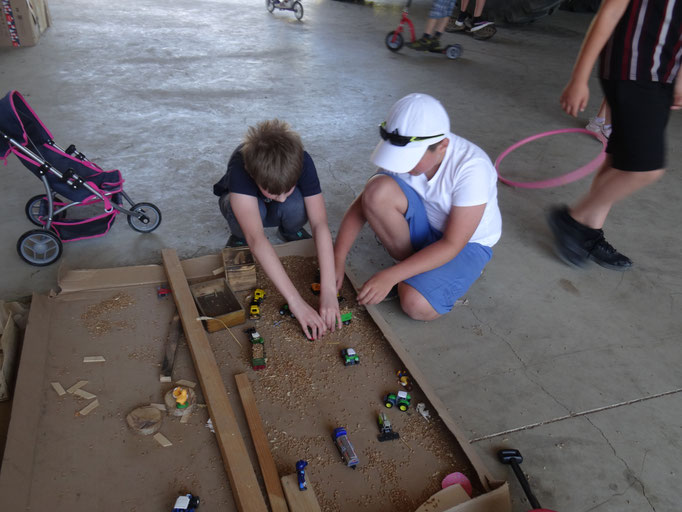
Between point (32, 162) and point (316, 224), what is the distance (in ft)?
4.65

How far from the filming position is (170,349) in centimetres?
197

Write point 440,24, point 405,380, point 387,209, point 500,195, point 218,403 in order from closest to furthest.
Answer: point 218,403 < point 405,380 < point 387,209 < point 500,195 < point 440,24

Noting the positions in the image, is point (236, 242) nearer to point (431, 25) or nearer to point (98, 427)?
point (98, 427)

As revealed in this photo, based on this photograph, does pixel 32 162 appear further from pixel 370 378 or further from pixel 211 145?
pixel 370 378

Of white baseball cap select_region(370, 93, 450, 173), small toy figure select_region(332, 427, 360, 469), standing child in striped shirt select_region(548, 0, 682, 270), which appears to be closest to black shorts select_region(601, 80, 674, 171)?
standing child in striped shirt select_region(548, 0, 682, 270)

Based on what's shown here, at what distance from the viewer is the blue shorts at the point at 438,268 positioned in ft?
7.11

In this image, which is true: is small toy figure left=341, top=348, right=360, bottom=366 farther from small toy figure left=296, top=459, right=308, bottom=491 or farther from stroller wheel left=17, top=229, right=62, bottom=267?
stroller wheel left=17, top=229, right=62, bottom=267

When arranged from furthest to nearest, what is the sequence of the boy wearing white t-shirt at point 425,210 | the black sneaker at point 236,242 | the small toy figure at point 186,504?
the black sneaker at point 236,242 < the boy wearing white t-shirt at point 425,210 < the small toy figure at point 186,504

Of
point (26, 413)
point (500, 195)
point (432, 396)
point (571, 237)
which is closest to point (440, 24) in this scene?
point (500, 195)

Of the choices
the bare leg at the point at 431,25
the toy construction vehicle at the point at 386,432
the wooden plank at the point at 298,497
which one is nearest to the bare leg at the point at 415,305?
the toy construction vehicle at the point at 386,432

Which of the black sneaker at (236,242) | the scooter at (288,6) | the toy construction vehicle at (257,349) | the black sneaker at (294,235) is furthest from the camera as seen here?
the scooter at (288,6)

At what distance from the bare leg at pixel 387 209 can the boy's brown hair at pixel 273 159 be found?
0.39m

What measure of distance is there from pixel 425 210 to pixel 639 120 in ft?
3.65

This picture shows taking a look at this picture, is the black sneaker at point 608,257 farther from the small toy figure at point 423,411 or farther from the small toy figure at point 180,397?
the small toy figure at point 180,397
